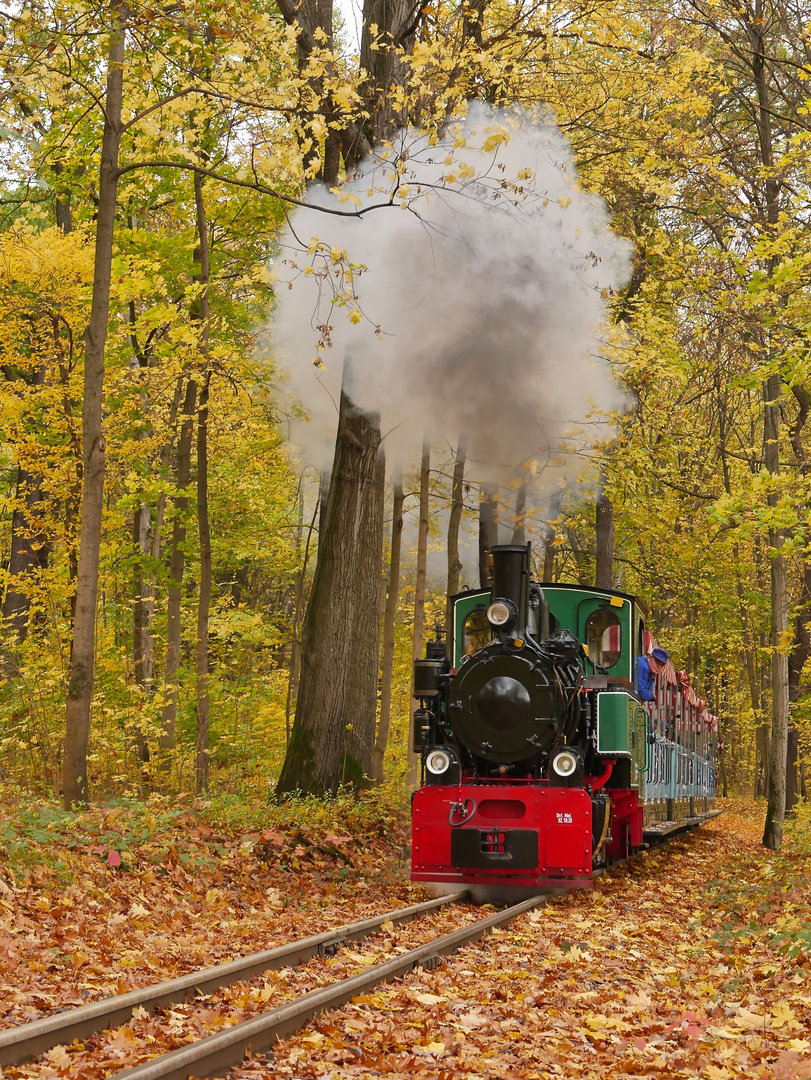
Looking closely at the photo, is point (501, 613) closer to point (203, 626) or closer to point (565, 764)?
point (565, 764)

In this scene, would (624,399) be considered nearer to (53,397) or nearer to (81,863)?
(53,397)

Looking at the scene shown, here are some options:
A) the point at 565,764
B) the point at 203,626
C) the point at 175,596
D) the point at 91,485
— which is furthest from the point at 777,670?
the point at 91,485

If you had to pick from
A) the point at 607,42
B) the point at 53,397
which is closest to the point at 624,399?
the point at 607,42

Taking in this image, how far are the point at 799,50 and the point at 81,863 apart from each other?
42.2ft

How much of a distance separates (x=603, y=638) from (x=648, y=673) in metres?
1.36

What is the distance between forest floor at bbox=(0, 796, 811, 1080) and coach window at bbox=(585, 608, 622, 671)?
2.23 metres

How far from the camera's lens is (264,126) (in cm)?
993

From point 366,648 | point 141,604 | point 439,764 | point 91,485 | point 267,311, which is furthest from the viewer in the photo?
point 141,604

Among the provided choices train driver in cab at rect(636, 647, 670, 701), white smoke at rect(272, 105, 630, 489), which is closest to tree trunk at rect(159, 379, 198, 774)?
white smoke at rect(272, 105, 630, 489)

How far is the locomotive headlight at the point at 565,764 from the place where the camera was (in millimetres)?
9070

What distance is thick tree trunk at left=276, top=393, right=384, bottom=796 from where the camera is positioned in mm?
12336

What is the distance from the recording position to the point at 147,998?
15.9 feet

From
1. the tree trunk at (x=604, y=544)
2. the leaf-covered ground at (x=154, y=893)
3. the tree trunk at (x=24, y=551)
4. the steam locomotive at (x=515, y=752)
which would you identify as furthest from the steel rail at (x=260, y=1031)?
the tree trunk at (x=604, y=544)

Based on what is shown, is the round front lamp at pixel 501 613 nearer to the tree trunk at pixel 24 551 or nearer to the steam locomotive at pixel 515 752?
the steam locomotive at pixel 515 752
